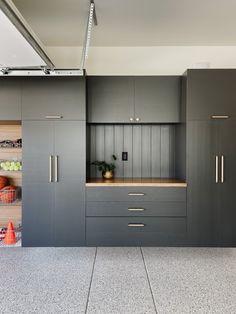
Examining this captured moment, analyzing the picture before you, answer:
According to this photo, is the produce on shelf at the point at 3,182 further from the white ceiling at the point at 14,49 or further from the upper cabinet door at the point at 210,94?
the upper cabinet door at the point at 210,94

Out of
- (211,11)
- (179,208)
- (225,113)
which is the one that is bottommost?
(179,208)

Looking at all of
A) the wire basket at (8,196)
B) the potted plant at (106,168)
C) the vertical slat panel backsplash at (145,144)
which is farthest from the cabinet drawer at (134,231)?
the wire basket at (8,196)

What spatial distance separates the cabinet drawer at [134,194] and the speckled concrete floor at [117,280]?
0.65 metres

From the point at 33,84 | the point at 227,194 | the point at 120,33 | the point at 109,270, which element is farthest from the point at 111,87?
the point at 109,270

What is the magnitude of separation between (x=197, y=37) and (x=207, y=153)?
170cm

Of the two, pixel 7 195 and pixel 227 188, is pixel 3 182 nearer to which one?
pixel 7 195

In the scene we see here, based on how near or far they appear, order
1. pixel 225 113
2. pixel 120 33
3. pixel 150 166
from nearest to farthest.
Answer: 1. pixel 225 113
2. pixel 120 33
3. pixel 150 166

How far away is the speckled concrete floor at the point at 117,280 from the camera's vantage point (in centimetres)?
229

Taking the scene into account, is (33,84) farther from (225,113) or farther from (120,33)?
(225,113)

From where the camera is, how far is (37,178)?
3576mm

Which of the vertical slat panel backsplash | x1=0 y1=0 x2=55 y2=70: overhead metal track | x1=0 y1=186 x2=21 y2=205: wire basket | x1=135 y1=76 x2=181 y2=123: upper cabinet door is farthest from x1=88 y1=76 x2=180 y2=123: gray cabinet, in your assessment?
x1=0 y1=186 x2=21 y2=205: wire basket

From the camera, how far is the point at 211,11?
320 centimetres

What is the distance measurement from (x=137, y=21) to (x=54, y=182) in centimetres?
226

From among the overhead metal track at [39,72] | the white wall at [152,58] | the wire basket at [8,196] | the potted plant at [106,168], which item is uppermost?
the white wall at [152,58]
